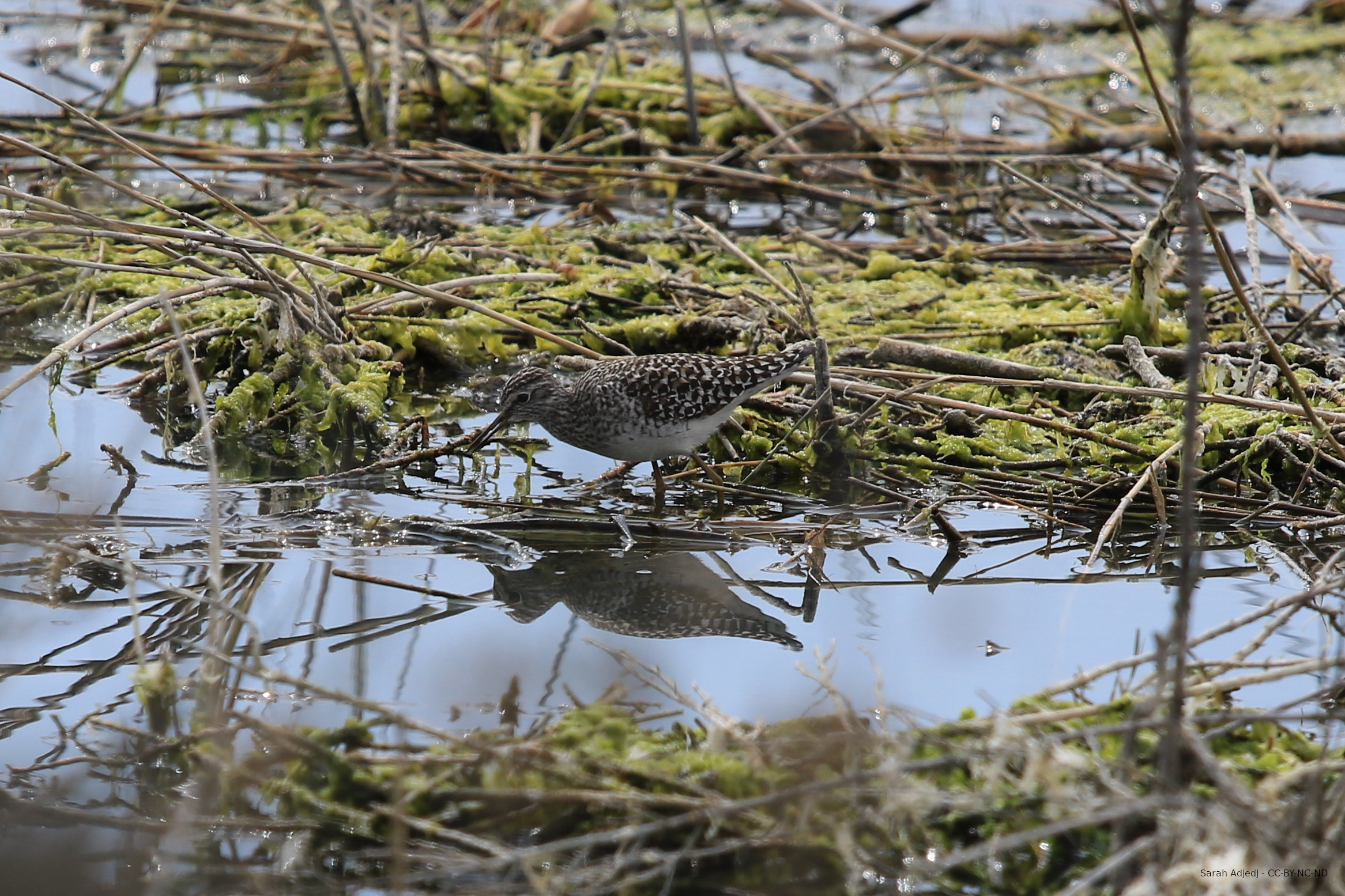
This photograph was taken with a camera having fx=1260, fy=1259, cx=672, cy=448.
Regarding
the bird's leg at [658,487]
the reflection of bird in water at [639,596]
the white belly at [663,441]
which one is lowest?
the reflection of bird in water at [639,596]

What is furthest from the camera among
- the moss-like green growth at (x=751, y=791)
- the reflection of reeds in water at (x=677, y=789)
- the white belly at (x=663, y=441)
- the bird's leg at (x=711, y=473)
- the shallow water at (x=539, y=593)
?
the bird's leg at (x=711, y=473)

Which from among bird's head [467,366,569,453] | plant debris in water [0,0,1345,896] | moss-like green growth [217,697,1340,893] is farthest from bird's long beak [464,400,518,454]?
moss-like green growth [217,697,1340,893]

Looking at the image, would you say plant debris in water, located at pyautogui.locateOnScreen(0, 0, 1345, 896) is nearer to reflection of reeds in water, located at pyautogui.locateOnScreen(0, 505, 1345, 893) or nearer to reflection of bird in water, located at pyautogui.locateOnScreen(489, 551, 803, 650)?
reflection of reeds in water, located at pyautogui.locateOnScreen(0, 505, 1345, 893)

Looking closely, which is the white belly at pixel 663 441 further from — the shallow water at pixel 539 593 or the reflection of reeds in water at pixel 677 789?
the reflection of reeds in water at pixel 677 789

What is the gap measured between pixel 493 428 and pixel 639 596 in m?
1.55

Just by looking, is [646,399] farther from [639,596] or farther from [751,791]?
[751,791]

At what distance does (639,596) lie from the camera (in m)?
4.81

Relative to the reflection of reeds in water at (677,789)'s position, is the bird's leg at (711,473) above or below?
A: above

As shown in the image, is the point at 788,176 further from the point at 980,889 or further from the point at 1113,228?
the point at 980,889

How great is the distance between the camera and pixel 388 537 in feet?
16.6

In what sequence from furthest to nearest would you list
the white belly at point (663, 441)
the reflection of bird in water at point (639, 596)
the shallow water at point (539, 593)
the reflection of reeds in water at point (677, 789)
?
the white belly at point (663, 441) → the reflection of bird in water at point (639, 596) → the shallow water at point (539, 593) → the reflection of reeds in water at point (677, 789)

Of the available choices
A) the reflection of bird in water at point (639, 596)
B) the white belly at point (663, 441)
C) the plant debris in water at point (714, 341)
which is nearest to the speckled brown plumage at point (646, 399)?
the white belly at point (663, 441)

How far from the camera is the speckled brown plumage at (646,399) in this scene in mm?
5695

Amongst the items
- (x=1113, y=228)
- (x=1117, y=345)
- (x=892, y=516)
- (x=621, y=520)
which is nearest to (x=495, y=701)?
(x=621, y=520)
